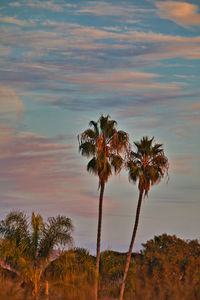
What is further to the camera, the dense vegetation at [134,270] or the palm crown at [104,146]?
the palm crown at [104,146]

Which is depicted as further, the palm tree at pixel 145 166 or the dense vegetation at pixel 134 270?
the palm tree at pixel 145 166

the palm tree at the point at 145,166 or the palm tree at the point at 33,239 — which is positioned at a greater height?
the palm tree at the point at 145,166

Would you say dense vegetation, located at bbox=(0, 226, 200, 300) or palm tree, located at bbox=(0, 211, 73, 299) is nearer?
dense vegetation, located at bbox=(0, 226, 200, 300)

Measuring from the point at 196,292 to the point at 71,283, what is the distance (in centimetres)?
269

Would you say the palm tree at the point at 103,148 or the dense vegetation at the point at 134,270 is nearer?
the dense vegetation at the point at 134,270

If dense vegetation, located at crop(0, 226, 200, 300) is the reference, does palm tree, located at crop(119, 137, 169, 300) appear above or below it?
above

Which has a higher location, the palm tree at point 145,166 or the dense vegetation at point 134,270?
the palm tree at point 145,166

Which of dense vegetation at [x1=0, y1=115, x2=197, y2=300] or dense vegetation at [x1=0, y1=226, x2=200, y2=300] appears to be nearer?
dense vegetation at [x1=0, y1=226, x2=200, y2=300]

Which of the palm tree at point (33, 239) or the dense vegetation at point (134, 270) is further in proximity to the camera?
the palm tree at point (33, 239)

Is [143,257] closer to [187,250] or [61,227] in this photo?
[187,250]

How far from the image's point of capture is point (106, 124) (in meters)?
58.1

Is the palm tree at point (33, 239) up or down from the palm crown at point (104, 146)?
down

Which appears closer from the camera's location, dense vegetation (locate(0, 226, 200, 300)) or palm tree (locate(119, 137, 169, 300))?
dense vegetation (locate(0, 226, 200, 300))

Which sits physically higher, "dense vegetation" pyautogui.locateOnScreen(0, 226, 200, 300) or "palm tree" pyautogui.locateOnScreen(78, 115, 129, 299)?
"palm tree" pyautogui.locateOnScreen(78, 115, 129, 299)
